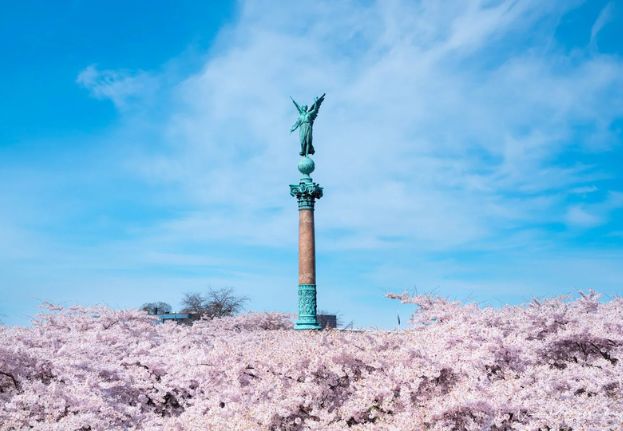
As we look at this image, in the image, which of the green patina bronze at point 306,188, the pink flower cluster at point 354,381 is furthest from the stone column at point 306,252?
the pink flower cluster at point 354,381

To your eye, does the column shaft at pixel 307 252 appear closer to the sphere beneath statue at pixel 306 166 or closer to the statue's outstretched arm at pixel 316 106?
the sphere beneath statue at pixel 306 166

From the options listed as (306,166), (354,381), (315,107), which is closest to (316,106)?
(315,107)

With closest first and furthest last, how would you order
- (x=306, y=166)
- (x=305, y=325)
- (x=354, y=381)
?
(x=354, y=381)
(x=305, y=325)
(x=306, y=166)

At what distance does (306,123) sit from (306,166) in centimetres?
217

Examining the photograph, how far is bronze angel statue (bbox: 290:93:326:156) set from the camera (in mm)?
26781

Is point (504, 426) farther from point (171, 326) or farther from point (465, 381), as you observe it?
point (171, 326)

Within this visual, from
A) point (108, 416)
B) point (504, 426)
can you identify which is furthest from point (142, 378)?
point (504, 426)

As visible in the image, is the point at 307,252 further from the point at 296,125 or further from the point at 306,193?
the point at 296,125

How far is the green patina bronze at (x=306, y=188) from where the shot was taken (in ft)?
81.6

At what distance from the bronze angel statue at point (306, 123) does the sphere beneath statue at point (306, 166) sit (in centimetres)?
57

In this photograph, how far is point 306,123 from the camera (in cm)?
2689

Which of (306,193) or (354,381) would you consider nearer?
(354,381)

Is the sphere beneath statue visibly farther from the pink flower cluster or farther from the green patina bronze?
the pink flower cluster

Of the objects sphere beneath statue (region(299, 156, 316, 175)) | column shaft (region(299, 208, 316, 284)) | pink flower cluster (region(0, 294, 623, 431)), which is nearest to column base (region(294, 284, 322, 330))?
column shaft (region(299, 208, 316, 284))
